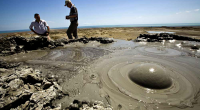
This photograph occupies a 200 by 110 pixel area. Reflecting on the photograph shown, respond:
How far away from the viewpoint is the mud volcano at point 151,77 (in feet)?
9.81

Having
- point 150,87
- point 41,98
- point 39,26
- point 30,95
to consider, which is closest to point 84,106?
point 41,98

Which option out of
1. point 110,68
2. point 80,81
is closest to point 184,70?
point 110,68

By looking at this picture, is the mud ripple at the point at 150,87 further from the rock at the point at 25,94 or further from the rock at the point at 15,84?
the rock at the point at 15,84

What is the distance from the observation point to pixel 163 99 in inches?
97.9

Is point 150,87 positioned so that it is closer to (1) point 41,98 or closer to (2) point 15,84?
(1) point 41,98

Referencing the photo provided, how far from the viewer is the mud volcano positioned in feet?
9.81

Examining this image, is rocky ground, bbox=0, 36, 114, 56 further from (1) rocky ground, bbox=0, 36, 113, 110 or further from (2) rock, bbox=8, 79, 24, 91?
(2) rock, bbox=8, 79, 24, 91

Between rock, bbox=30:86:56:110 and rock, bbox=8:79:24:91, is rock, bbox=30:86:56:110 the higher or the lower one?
the lower one

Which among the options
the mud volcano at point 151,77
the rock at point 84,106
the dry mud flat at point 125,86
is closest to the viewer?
the rock at point 84,106

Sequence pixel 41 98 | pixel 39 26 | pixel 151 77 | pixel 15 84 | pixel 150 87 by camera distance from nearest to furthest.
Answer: pixel 41 98, pixel 15 84, pixel 150 87, pixel 151 77, pixel 39 26

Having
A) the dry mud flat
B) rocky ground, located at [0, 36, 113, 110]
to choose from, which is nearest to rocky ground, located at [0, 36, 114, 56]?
the dry mud flat

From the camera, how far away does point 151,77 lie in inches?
124

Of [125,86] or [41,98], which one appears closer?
[41,98]

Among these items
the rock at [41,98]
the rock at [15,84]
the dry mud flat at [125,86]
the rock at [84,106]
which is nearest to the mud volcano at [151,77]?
the dry mud flat at [125,86]
